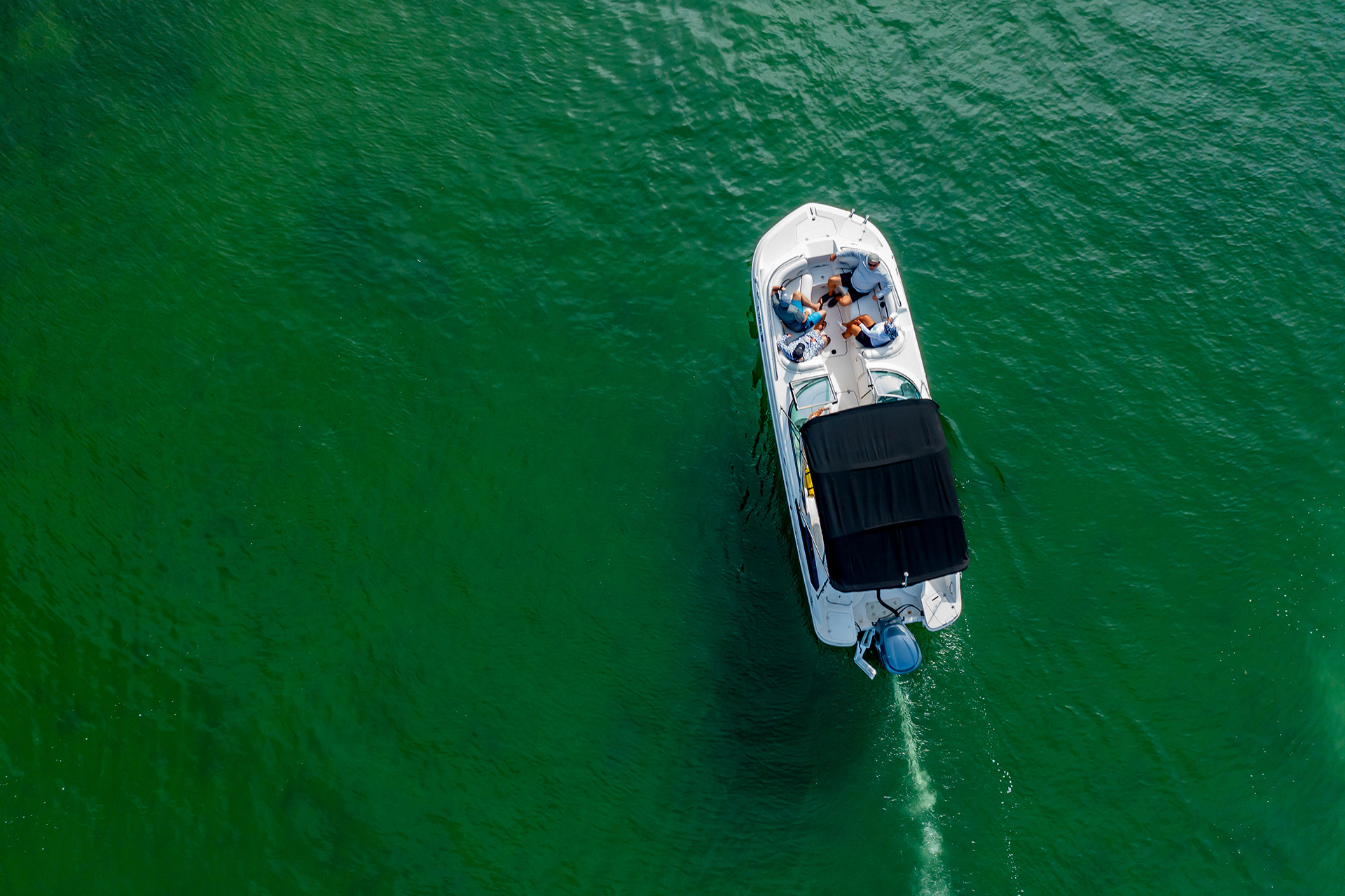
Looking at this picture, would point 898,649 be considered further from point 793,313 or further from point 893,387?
point 793,313

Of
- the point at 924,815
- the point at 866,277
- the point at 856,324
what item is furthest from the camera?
the point at 866,277

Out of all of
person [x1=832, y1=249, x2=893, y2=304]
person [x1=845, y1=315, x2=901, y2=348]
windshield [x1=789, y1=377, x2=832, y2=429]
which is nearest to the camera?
windshield [x1=789, y1=377, x2=832, y2=429]

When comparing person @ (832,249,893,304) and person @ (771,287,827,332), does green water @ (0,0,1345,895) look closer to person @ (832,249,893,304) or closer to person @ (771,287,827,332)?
person @ (771,287,827,332)

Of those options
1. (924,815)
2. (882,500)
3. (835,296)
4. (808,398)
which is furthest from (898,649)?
(835,296)

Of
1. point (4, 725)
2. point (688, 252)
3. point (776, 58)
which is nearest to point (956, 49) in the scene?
point (776, 58)

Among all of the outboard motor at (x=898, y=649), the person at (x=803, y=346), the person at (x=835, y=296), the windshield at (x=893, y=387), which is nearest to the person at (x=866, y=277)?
the person at (x=835, y=296)

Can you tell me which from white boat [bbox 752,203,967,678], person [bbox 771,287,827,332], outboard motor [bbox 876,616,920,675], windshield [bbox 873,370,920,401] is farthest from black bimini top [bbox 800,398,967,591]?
person [bbox 771,287,827,332]

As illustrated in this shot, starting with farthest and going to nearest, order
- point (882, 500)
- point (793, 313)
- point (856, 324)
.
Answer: point (856, 324)
point (793, 313)
point (882, 500)
